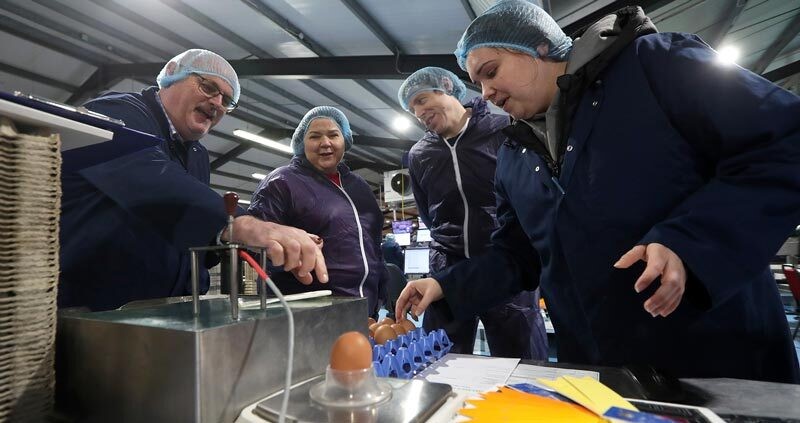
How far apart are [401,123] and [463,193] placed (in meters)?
6.18

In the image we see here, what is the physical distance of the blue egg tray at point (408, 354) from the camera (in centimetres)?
87

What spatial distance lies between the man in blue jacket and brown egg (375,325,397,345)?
0.38 meters

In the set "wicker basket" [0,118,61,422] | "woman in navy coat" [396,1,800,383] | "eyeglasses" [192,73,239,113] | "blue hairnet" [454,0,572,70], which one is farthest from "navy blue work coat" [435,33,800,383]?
"eyeglasses" [192,73,239,113]

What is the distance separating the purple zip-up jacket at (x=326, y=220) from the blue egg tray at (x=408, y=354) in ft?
Result: 2.84

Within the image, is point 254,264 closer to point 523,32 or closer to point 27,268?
point 27,268

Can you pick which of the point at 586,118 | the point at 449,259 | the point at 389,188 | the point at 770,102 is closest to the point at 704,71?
the point at 770,102

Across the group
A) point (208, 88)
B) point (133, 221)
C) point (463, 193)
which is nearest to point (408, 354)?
point (133, 221)

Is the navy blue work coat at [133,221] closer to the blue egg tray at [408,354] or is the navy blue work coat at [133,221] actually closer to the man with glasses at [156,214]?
the man with glasses at [156,214]

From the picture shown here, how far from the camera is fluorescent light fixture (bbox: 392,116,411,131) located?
7746mm

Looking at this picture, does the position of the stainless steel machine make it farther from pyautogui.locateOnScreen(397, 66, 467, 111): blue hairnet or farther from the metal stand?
pyautogui.locateOnScreen(397, 66, 467, 111): blue hairnet

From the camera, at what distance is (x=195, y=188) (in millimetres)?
947

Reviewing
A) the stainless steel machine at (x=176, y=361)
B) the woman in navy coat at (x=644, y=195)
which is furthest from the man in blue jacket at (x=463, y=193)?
the stainless steel machine at (x=176, y=361)

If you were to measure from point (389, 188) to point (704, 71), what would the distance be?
834 centimetres

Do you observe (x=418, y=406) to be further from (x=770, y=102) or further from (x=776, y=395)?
(x=770, y=102)
